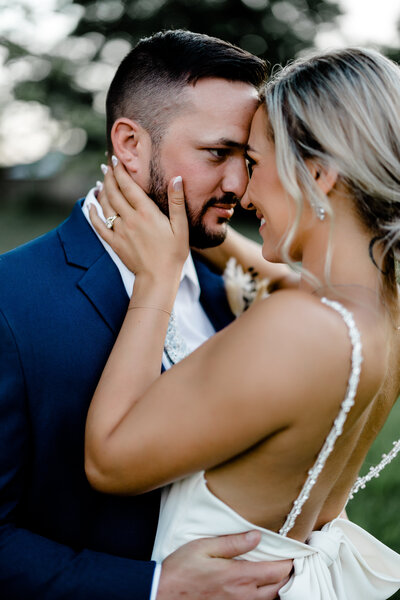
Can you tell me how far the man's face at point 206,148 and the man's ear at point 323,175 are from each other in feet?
2.33

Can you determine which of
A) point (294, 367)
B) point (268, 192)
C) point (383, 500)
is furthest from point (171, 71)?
point (383, 500)

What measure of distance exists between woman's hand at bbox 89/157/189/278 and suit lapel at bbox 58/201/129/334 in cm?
6

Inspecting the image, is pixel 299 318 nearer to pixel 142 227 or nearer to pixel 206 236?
pixel 142 227

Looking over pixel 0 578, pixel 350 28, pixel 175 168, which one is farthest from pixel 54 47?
pixel 0 578

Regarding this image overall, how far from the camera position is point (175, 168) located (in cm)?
256

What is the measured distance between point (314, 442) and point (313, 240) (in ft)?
2.25

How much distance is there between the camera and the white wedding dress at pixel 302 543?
1.79 metres

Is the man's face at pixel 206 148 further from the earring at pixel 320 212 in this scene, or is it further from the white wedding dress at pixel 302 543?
the white wedding dress at pixel 302 543

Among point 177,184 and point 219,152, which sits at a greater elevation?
point 219,152

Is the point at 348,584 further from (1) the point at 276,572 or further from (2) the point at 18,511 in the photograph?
(2) the point at 18,511

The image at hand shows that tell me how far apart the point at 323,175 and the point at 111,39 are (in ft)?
59.0

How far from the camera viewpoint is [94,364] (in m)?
2.08

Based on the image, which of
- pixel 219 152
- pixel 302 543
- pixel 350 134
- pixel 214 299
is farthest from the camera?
pixel 214 299

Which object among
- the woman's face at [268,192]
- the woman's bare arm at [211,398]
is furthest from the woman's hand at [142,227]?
the woman's bare arm at [211,398]
